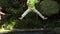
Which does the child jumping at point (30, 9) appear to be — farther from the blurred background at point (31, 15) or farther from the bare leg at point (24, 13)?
the blurred background at point (31, 15)

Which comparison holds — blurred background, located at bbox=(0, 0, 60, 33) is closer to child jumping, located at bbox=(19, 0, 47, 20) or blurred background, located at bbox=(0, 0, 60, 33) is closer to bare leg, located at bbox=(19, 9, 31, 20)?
bare leg, located at bbox=(19, 9, 31, 20)

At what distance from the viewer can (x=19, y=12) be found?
47.7ft

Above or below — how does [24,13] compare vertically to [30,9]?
below

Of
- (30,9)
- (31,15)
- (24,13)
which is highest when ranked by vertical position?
(30,9)

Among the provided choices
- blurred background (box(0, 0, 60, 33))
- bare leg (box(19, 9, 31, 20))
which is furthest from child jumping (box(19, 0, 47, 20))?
blurred background (box(0, 0, 60, 33))

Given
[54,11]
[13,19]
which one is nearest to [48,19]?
[54,11]

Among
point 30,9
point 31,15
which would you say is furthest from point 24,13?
point 31,15

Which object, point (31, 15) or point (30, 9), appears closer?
point (30, 9)

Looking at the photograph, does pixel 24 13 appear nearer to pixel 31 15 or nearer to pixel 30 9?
pixel 30 9

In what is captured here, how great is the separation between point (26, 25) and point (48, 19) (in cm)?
127

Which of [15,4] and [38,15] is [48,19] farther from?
[15,4]

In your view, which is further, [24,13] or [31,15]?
[31,15]

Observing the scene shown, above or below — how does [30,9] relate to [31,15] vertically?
above

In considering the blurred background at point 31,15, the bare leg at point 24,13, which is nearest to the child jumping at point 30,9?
the bare leg at point 24,13
